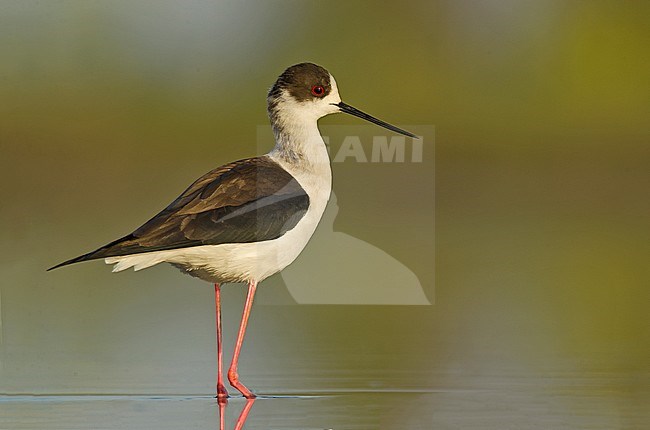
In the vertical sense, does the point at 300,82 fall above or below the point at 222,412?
above

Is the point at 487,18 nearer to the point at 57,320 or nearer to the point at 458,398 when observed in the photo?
the point at 57,320

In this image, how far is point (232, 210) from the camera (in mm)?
4863

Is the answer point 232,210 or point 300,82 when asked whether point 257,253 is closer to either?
point 232,210

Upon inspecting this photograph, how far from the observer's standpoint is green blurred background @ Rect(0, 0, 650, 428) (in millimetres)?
6742

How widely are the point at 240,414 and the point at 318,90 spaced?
159cm

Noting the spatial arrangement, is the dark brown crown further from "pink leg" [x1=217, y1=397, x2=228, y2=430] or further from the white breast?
"pink leg" [x1=217, y1=397, x2=228, y2=430]

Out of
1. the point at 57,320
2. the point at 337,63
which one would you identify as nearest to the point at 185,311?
the point at 57,320

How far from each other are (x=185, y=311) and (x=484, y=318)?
1418mm

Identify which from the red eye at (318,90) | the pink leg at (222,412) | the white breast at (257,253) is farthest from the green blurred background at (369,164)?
the pink leg at (222,412)

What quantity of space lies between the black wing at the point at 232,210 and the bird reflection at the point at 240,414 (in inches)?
22.1

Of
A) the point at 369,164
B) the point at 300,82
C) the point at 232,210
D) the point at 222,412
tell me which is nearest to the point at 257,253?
the point at 232,210

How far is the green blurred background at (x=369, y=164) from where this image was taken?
265 inches

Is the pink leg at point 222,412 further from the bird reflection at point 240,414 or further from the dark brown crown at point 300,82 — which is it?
the dark brown crown at point 300,82

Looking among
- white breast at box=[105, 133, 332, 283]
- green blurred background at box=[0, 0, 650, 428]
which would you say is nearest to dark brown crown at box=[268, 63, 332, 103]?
white breast at box=[105, 133, 332, 283]
